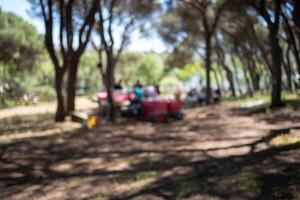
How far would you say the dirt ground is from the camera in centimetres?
562

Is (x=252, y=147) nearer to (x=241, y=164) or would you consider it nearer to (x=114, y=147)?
(x=241, y=164)

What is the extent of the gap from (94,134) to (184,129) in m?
2.39

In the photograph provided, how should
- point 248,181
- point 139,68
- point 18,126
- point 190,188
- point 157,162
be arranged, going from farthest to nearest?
point 139,68 < point 18,126 < point 157,162 < point 190,188 < point 248,181

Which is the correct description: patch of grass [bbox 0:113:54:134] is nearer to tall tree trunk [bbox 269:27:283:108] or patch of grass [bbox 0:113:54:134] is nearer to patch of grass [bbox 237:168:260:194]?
tall tree trunk [bbox 269:27:283:108]

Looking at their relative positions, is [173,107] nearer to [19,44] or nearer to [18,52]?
[19,44]

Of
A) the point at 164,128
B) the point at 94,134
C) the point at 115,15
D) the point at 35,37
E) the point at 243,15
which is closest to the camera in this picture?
the point at 94,134

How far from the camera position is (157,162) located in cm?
760

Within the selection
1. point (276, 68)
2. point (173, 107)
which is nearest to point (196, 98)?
point (173, 107)

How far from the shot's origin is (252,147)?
312 inches

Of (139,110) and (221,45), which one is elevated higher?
(221,45)

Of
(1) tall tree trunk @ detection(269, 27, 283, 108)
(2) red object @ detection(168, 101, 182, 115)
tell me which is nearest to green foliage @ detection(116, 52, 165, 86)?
(2) red object @ detection(168, 101, 182, 115)

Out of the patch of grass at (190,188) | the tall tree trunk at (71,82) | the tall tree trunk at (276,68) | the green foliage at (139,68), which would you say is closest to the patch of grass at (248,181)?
the patch of grass at (190,188)

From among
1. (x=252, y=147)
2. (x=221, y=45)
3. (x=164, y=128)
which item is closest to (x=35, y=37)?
(x=221, y=45)

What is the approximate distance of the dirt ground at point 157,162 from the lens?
5621 mm
